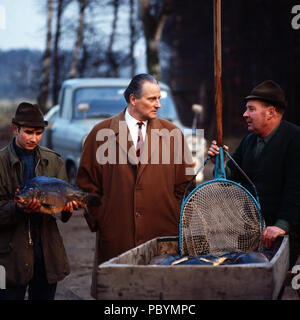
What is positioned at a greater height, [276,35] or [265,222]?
[276,35]

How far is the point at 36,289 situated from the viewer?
4547 mm

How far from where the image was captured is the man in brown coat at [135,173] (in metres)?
4.85

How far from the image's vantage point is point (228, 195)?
14.8 feet

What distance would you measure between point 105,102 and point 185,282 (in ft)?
27.8

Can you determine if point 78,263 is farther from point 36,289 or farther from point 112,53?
point 112,53

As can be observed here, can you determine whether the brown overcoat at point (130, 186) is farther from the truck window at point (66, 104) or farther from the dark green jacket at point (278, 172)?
the truck window at point (66, 104)

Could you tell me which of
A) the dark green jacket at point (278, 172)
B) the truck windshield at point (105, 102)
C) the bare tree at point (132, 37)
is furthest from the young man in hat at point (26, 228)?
the bare tree at point (132, 37)

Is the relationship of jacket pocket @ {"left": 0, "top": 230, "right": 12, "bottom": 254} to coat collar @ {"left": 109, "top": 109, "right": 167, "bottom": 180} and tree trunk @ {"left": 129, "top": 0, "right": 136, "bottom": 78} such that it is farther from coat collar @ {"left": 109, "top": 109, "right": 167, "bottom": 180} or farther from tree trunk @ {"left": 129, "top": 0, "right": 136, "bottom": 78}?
tree trunk @ {"left": 129, "top": 0, "right": 136, "bottom": 78}

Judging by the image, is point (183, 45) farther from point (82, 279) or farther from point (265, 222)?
point (265, 222)

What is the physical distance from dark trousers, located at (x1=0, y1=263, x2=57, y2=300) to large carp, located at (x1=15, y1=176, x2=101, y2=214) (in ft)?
1.66

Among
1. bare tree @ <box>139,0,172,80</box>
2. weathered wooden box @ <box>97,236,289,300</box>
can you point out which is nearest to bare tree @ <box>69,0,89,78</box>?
bare tree @ <box>139,0,172,80</box>

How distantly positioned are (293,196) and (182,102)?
24232 mm

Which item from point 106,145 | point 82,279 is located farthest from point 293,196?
point 82,279
